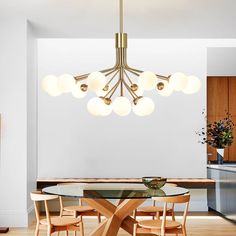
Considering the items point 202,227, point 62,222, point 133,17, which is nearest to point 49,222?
point 62,222

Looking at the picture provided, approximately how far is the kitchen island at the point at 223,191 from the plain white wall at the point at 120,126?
411mm

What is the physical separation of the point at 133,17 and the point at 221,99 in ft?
15.2

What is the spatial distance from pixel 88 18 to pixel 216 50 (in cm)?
282

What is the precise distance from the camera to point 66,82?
4691mm

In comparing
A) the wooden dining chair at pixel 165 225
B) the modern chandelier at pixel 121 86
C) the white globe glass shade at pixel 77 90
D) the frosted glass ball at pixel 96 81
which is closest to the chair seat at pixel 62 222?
the wooden dining chair at pixel 165 225

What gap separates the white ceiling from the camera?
19.7ft

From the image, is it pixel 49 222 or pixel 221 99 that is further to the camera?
pixel 221 99

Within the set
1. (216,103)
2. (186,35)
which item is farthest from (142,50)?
(216,103)

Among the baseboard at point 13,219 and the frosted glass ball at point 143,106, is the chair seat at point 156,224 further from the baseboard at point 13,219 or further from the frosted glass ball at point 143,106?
the baseboard at point 13,219

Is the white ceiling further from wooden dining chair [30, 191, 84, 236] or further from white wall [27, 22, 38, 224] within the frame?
wooden dining chair [30, 191, 84, 236]

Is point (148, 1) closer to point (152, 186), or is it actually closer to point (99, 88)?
point (99, 88)

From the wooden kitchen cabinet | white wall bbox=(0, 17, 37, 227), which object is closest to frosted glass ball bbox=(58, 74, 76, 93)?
white wall bbox=(0, 17, 37, 227)

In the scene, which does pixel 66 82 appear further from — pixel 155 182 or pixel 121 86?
pixel 155 182

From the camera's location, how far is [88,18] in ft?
21.7
